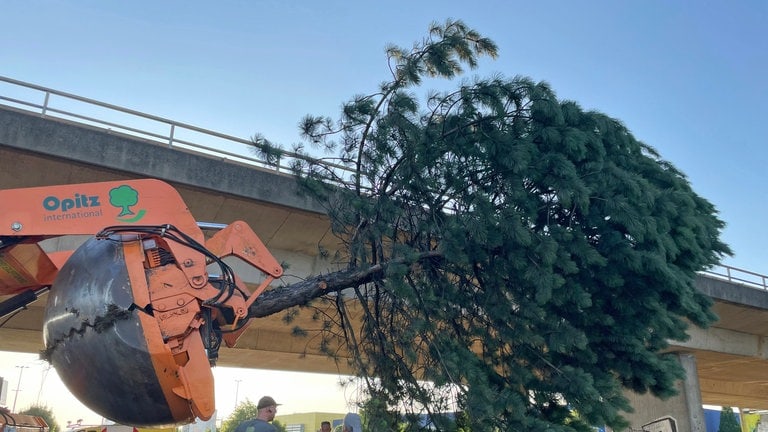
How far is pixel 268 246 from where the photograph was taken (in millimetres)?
12180

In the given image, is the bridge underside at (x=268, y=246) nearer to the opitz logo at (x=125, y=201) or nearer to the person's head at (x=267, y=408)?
the person's head at (x=267, y=408)

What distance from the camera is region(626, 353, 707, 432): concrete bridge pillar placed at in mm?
17062

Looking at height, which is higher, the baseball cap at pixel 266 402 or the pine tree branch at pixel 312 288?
the pine tree branch at pixel 312 288

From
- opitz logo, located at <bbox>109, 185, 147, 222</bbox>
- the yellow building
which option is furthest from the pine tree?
the yellow building

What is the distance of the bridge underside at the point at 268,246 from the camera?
385 inches

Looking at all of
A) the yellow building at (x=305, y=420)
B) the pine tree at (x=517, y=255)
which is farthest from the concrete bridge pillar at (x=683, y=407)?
the yellow building at (x=305, y=420)

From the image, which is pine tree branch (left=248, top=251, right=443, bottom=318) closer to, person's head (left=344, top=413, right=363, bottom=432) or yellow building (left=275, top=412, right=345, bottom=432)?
person's head (left=344, top=413, right=363, bottom=432)

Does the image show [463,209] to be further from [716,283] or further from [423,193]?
[716,283]

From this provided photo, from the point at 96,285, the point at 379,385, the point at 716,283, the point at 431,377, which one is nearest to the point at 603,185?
the point at 431,377

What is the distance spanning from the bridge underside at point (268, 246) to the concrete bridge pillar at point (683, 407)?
87 cm

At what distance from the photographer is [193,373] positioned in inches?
183

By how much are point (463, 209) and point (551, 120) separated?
1.20m

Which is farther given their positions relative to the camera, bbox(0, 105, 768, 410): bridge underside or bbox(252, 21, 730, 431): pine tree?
bbox(0, 105, 768, 410): bridge underside

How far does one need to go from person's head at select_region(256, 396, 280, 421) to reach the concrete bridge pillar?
13544 millimetres
